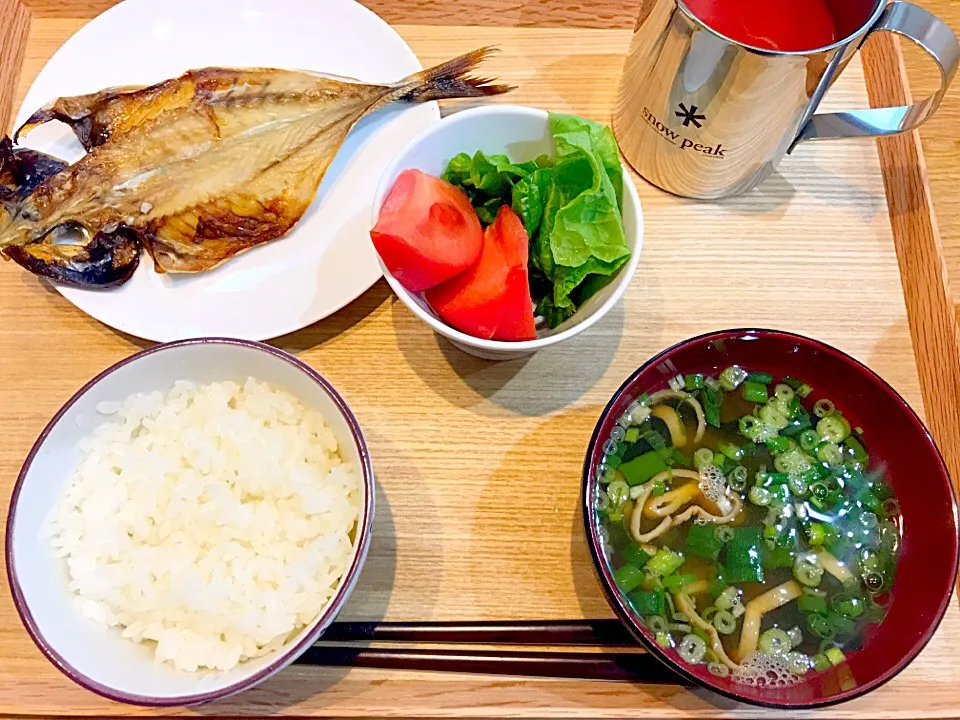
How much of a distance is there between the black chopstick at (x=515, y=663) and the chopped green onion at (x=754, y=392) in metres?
0.46

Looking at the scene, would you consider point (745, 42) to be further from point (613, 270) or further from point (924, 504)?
point (924, 504)

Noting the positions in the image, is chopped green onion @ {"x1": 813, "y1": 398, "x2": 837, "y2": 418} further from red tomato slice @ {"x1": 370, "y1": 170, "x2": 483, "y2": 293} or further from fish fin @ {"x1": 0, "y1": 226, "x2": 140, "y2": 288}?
fish fin @ {"x1": 0, "y1": 226, "x2": 140, "y2": 288}

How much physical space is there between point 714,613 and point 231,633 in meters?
0.73

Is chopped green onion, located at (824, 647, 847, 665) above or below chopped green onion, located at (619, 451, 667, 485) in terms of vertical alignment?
below

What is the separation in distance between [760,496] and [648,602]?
26cm

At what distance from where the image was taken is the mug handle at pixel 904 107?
1233mm

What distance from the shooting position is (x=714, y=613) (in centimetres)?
116

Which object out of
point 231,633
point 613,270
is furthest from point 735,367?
point 231,633

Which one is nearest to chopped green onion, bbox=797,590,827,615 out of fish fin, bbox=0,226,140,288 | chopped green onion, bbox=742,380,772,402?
chopped green onion, bbox=742,380,772,402

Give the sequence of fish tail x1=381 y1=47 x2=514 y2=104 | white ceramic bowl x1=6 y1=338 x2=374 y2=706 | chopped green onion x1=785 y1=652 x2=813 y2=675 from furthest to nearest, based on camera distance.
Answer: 1. fish tail x1=381 y1=47 x2=514 y2=104
2. chopped green onion x1=785 y1=652 x2=813 y2=675
3. white ceramic bowl x1=6 y1=338 x2=374 y2=706

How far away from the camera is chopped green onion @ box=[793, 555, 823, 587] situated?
1.18m

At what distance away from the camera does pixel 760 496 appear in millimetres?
1224

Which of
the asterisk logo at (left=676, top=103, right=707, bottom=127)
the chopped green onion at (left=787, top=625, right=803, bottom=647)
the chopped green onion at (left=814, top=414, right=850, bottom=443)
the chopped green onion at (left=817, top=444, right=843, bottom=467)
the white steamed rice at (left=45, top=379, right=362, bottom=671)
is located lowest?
the white steamed rice at (left=45, top=379, right=362, bottom=671)

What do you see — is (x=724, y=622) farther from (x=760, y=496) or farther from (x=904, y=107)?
(x=904, y=107)
